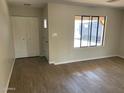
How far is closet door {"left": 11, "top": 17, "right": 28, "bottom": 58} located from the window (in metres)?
2.61

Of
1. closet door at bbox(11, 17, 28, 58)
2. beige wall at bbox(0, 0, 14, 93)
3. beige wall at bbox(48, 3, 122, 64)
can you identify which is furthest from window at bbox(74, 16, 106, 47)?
beige wall at bbox(0, 0, 14, 93)

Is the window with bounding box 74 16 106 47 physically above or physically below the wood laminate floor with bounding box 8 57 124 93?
above

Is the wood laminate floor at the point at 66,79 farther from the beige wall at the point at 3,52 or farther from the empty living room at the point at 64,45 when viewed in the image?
the beige wall at the point at 3,52

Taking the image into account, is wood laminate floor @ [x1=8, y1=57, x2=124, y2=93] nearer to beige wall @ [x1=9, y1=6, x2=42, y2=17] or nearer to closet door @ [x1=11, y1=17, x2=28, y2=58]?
closet door @ [x1=11, y1=17, x2=28, y2=58]

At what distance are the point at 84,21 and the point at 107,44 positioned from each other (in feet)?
5.99

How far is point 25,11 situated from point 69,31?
238cm

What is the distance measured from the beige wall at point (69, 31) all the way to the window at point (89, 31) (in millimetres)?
214

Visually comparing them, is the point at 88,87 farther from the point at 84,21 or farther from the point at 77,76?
the point at 84,21

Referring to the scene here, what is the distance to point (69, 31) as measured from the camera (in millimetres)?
4488

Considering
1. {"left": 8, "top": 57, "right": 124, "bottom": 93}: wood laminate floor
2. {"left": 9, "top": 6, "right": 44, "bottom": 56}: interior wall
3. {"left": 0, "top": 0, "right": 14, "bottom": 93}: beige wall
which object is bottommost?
{"left": 8, "top": 57, "right": 124, "bottom": 93}: wood laminate floor

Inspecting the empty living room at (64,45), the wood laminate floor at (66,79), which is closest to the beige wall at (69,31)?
the empty living room at (64,45)

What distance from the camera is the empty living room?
2.94m

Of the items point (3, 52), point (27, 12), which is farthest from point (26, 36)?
point (3, 52)

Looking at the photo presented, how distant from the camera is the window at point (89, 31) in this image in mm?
4742
